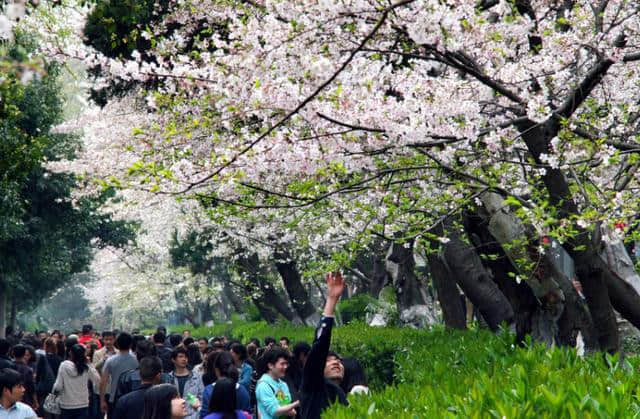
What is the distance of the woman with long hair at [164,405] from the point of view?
6395 millimetres

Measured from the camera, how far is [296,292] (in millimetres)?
28375

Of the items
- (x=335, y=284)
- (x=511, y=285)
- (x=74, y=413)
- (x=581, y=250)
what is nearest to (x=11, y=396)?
(x=335, y=284)

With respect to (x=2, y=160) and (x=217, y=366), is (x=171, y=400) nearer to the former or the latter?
(x=217, y=366)

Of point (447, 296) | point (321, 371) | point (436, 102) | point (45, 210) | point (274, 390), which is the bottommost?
point (274, 390)

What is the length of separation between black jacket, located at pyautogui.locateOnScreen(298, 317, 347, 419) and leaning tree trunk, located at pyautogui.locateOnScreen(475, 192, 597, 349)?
3346 millimetres

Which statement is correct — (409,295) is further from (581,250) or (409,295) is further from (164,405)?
(164,405)

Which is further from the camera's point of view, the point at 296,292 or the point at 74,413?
the point at 296,292

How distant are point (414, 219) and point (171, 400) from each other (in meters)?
6.09

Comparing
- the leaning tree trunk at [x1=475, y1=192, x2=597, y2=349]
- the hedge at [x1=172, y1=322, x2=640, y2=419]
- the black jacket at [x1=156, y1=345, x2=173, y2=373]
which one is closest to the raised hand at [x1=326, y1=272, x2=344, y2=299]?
the hedge at [x1=172, y1=322, x2=640, y2=419]

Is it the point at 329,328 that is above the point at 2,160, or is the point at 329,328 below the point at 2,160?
below

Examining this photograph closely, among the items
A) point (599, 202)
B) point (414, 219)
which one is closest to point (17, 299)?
point (414, 219)

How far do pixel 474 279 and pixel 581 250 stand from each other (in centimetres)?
549

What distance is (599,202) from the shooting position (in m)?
9.66

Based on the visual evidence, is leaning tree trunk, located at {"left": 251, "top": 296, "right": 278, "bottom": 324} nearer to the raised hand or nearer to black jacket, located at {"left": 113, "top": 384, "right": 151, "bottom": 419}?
black jacket, located at {"left": 113, "top": 384, "right": 151, "bottom": 419}
